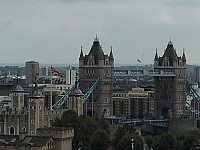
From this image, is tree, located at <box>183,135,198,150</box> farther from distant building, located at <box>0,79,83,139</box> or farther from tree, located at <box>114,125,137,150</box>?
distant building, located at <box>0,79,83,139</box>

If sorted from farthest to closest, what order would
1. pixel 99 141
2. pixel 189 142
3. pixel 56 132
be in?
pixel 189 142, pixel 99 141, pixel 56 132

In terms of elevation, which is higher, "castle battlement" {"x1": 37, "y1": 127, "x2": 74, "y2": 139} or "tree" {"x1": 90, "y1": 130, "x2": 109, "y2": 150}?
"castle battlement" {"x1": 37, "y1": 127, "x2": 74, "y2": 139}

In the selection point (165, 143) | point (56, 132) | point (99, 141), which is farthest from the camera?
point (165, 143)

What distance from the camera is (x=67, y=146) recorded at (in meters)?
→ 117

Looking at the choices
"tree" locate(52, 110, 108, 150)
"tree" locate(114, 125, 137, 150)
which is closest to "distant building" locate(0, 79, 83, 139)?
"tree" locate(52, 110, 108, 150)

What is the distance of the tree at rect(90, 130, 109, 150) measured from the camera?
143m

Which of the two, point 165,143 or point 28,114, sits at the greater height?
point 28,114

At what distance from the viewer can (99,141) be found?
143875 millimetres

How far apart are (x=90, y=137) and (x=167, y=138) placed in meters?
18.6

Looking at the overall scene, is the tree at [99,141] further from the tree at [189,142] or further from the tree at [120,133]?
the tree at [189,142]

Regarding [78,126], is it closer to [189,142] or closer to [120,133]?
[120,133]

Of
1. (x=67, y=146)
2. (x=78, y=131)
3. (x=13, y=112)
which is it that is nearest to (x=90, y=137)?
(x=78, y=131)

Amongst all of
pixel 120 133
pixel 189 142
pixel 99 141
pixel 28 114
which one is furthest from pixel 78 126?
pixel 189 142

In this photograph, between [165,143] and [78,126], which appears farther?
[165,143]
